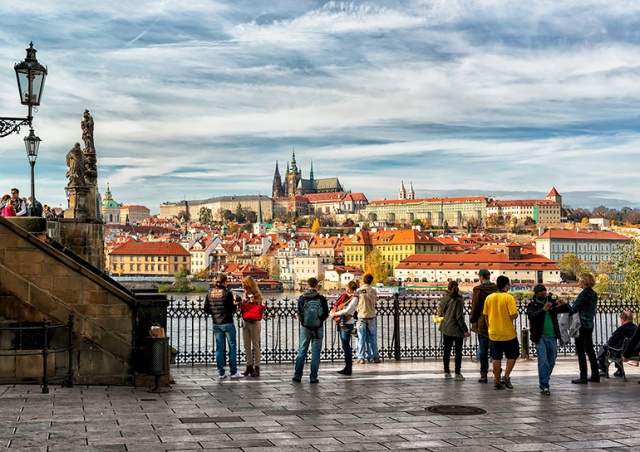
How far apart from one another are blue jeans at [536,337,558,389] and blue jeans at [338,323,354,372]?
113 inches

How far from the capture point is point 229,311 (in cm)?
1191

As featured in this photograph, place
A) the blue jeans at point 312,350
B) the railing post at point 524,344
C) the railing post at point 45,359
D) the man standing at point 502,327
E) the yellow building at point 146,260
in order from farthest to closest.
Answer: the yellow building at point 146,260 < the railing post at point 524,344 < the blue jeans at point 312,350 < the man standing at point 502,327 < the railing post at point 45,359

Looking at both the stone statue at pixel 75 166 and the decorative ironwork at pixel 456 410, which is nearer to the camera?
the decorative ironwork at pixel 456 410

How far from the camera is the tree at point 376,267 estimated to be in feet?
404

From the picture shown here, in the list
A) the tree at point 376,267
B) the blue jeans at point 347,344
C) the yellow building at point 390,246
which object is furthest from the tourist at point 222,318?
the yellow building at point 390,246

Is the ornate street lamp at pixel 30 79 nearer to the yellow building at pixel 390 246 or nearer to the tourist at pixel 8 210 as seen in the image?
the tourist at pixel 8 210

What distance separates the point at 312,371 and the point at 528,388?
281cm

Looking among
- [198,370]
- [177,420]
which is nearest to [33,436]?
[177,420]

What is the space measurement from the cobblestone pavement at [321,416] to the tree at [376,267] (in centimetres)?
10863

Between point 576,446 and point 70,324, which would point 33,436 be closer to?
point 70,324

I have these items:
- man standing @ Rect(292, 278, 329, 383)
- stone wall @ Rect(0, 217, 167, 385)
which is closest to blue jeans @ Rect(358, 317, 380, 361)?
man standing @ Rect(292, 278, 329, 383)

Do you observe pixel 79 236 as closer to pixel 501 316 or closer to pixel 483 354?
pixel 483 354

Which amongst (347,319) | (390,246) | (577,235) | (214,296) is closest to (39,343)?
(214,296)

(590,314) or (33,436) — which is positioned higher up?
(590,314)
